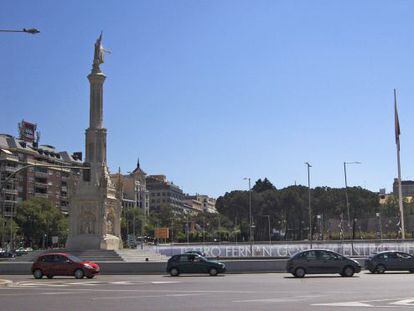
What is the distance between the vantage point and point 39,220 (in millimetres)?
115500

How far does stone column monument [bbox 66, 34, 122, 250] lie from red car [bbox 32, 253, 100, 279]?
17704 millimetres

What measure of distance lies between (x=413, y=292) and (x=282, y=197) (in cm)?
12676

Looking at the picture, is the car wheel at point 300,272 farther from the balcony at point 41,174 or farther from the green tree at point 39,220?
the balcony at point 41,174

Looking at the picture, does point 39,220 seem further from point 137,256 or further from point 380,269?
point 380,269

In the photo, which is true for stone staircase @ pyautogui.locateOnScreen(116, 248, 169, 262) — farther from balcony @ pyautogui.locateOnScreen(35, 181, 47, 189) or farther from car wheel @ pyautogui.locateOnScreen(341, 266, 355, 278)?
balcony @ pyautogui.locateOnScreen(35, 181, 47, 189)

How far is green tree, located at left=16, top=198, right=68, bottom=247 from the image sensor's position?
11556 centimetres

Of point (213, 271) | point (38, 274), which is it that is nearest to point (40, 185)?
point (38, 274)

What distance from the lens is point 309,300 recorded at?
18.3 meters

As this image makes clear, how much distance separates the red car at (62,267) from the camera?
3416 cm

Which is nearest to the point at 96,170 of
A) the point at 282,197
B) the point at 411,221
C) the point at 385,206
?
the point at 282,197

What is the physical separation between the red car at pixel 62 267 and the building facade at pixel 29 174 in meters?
89.1

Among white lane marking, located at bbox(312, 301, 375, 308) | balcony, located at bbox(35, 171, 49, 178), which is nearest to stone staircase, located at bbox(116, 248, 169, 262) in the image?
white lane marking, located at bbox(312, 301, 375, 308)

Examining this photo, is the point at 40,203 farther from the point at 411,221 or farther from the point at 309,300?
the point at 309,300

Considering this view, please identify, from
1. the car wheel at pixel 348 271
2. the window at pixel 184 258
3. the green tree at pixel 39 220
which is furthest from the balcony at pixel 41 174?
the car wheel at pixel 348 271
